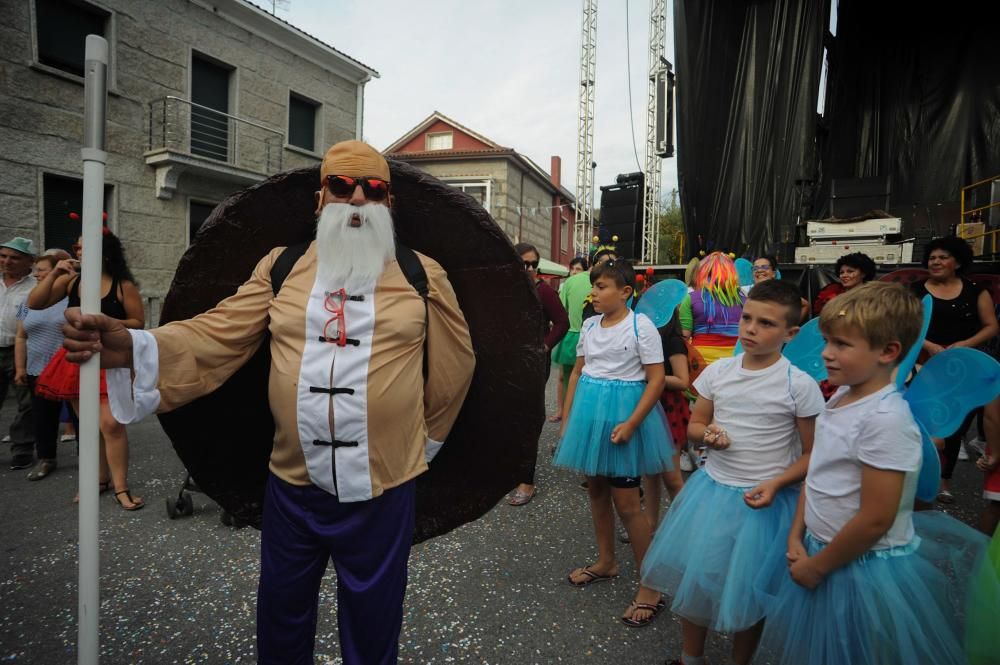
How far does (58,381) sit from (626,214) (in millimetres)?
10825

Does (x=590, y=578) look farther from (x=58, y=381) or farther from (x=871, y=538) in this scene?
(x=58, y=381)

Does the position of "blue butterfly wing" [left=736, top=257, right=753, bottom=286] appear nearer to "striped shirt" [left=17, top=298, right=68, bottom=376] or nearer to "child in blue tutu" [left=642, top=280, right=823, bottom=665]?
"child in blue tutu" [left=642, top=280, right=823, bottom=665]

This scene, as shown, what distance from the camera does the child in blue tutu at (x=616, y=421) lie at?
274 centimetres

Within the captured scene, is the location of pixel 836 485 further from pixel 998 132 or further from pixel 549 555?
pixel 998 132

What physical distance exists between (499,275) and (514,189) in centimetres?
2500

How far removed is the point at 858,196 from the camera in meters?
9.61

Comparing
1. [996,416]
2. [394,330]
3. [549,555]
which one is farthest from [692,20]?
[394,330]

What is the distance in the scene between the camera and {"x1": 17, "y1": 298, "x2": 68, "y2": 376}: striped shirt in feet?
14.5

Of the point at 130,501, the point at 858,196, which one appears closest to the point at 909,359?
the point at 130,501

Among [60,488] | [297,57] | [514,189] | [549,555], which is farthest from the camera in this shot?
[514,189]

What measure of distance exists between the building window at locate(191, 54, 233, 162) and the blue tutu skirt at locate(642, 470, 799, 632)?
11.6 m

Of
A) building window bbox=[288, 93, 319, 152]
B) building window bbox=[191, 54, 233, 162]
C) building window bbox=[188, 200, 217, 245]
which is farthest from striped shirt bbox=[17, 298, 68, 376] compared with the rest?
building window bbox=[288, 93, 319, 152]

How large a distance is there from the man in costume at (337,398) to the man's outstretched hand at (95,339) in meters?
0.09

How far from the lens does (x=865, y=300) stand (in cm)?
159
